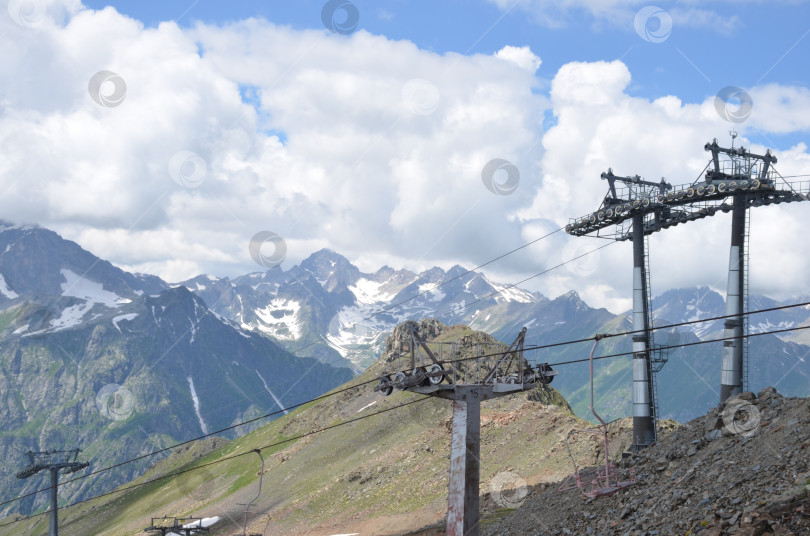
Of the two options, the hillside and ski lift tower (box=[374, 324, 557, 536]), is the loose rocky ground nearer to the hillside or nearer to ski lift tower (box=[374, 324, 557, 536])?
ski lift tower (box=[374, 324, 557, 536])

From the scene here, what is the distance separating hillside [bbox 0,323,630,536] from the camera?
2672 inches

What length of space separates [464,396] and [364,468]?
222 ft

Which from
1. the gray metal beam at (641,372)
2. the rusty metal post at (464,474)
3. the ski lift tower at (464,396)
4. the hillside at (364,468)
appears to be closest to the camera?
the rusty metal post at (464,474)

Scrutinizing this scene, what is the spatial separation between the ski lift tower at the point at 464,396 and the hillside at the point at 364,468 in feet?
71.9

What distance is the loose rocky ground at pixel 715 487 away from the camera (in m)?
→ 21.6

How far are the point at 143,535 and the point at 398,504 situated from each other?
188 feet

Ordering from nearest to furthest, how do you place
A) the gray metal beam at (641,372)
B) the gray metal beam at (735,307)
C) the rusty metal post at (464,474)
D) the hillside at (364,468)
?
the rusty metal post at (464,474), the gray metal beam at (735,307), the gray metal beam at (641,372), the hillside at (364,468)

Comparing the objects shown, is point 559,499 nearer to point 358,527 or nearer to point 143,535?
point 358,527

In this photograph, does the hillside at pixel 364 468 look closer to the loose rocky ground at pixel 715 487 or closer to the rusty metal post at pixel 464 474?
the rusty metal post at pixel 464 474

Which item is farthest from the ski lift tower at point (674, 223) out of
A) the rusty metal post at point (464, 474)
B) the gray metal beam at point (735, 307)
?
the rusty metal post at point (464, 474)

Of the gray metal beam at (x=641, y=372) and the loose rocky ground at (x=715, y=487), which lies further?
the gray metal beam at (x=641, y=372)

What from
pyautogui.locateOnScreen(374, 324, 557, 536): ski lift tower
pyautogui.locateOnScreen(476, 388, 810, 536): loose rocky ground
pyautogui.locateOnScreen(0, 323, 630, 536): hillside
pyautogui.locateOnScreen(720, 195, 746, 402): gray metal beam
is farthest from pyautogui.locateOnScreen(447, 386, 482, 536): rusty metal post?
pyautogui.locateOnScreen(720, 195, 746, 402): gray metal beam

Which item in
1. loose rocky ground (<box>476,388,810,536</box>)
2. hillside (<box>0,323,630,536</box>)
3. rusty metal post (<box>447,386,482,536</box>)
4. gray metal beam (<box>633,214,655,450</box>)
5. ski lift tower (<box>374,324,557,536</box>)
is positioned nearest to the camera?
loose rocky ground (<box>476,388,810,536</box>)

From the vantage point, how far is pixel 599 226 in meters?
61.8
